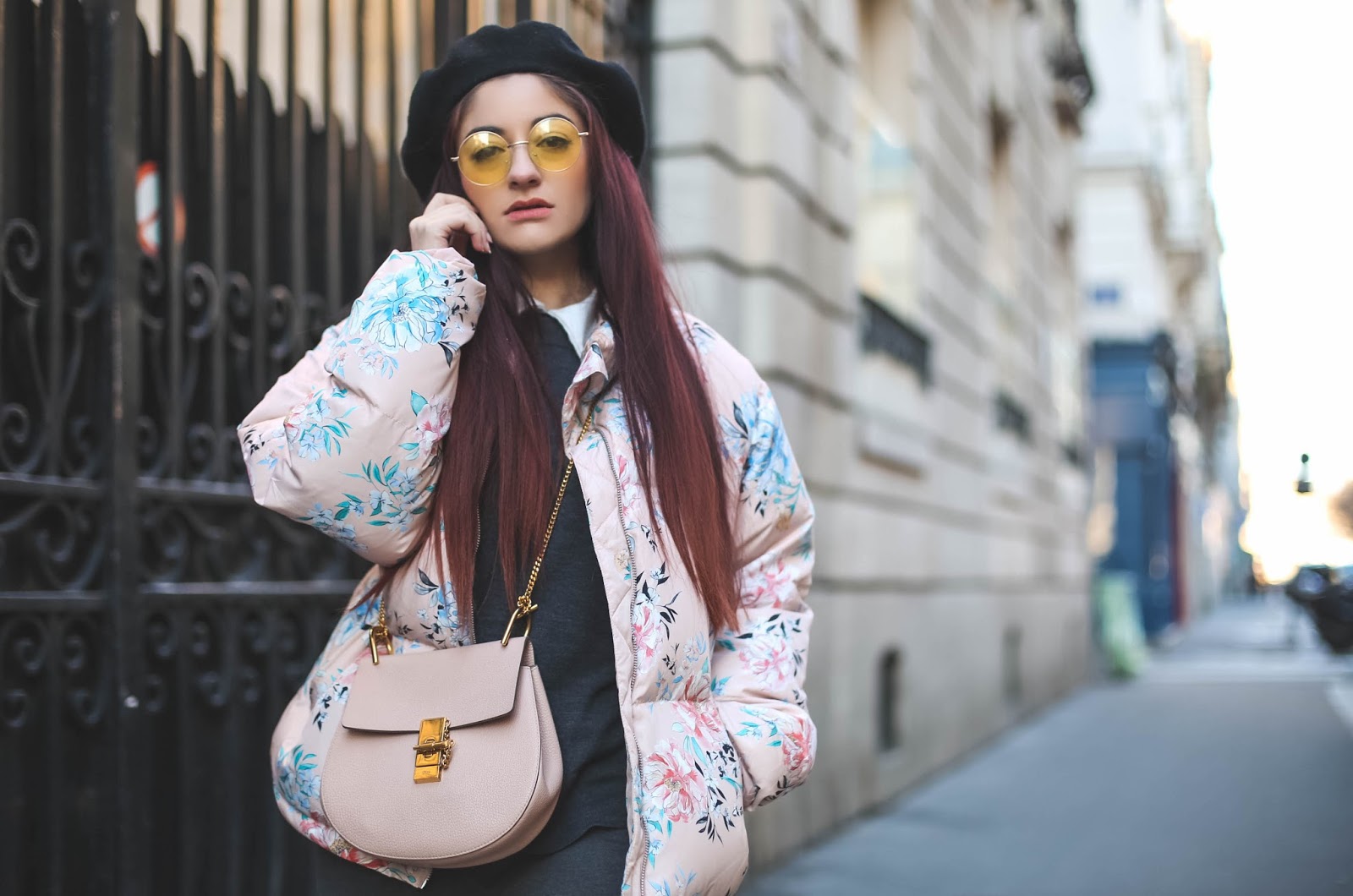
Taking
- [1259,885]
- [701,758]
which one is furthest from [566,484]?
[1259,885]

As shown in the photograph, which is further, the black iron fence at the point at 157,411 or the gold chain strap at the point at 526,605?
the black iron fence at the point at 157,411

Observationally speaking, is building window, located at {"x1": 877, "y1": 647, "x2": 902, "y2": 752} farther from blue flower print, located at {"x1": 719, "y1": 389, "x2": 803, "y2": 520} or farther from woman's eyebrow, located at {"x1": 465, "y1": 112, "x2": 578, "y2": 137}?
woman's eyebrow, located at {"x1": 465, "y1": 112, "x2": 578, "y2": 137}

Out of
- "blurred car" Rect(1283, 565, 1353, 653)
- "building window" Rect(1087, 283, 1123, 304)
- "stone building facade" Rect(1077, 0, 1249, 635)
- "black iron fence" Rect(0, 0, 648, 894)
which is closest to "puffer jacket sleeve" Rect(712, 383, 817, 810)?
"black iron fence" Rect(0, 0, 648, 894)

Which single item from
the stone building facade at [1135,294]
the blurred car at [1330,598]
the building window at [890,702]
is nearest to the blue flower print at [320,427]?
the building window at [890,702]

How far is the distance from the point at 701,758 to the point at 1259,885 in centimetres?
440

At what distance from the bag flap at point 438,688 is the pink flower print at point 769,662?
14.7 inches

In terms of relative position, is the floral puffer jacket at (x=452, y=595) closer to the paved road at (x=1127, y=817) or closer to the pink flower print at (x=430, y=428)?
the pink flower print at (x=430, y=428)

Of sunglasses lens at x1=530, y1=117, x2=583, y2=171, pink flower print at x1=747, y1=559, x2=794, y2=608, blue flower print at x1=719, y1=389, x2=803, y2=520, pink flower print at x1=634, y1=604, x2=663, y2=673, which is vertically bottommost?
pink flower print at x1=634, y1=604, x2=663, y2=673

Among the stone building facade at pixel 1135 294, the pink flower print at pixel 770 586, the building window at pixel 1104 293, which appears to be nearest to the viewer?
the pink flower print at pixel 770 586

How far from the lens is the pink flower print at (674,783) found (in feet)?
6.25

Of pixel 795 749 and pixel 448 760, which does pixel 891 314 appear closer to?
pixel 795 749

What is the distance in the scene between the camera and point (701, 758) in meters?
1.98

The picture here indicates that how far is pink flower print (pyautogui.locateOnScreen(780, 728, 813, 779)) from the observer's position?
2082mm

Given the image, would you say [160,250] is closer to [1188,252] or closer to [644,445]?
[644,445]
